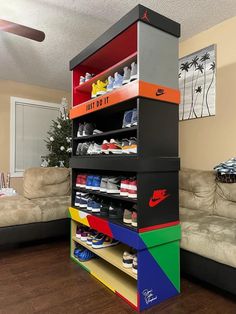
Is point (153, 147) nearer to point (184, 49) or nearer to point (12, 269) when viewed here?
point (12, 269)

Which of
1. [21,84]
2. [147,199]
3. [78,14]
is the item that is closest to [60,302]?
[147,199]

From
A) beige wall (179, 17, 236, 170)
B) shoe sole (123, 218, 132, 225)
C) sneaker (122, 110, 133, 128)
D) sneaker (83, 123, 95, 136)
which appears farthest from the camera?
beige wall (179, 17, 236, 170)

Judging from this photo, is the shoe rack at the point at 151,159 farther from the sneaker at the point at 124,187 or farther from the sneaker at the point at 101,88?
the sneaker at the point at 101,88

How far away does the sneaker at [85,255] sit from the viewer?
2.26 m

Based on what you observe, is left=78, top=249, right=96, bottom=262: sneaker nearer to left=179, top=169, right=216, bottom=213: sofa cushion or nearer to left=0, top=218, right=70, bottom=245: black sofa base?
left=0, top=218, right=70, bottom=245: black sofa base

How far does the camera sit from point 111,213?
1.95 metres

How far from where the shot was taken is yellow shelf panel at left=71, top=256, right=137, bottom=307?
1.72 m

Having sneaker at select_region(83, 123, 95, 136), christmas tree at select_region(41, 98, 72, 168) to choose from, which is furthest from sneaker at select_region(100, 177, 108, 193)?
christmas tree at select_region(41, 98, 72, 168)

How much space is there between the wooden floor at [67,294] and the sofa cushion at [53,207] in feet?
1.69

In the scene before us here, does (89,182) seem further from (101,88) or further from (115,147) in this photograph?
(101,88)

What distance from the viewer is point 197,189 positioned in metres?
2.47

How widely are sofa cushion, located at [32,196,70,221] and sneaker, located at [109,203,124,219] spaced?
A: 3.44ft

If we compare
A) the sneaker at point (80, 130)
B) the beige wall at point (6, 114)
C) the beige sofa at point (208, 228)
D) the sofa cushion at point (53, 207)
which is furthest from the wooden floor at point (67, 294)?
the beige wall at point (6, 114)

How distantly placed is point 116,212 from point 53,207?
1.14 meters
